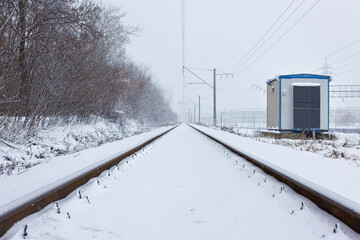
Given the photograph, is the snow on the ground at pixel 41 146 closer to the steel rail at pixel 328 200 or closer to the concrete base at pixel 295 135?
the steel rail at pixel 328 200

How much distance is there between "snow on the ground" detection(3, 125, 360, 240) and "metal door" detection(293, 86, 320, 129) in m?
15.7

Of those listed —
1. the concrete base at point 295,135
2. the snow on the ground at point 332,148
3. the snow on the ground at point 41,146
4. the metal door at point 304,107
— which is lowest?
the concrete base at point 295,135

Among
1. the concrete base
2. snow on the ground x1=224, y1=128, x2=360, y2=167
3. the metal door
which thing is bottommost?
the concrete base

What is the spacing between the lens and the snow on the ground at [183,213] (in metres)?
1.80

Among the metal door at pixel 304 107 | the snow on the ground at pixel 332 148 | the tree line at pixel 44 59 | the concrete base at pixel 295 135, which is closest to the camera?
the tree line at pixel 44 59

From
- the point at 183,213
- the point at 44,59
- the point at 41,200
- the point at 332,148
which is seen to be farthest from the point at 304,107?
the point at 41,200

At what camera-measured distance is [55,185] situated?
8.81 feet

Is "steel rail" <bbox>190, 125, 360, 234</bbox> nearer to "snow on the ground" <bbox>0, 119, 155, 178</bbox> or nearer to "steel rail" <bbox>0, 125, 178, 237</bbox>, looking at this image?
"steel rail" <bbox>0, 125, 178, 237</bbox>

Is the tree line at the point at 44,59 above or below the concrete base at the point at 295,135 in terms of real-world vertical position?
above

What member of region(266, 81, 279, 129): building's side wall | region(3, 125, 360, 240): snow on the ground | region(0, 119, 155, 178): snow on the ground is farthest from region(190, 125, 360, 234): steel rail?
region(266, 81, 279, 129): building's side wall

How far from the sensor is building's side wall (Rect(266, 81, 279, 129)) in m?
17.8

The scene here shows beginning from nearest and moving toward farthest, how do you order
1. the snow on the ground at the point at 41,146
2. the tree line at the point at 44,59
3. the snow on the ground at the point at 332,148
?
the snow on the ground at the point at 41,146, the tree line at the point at 44,59, the snow on the ground at the point at 332,148

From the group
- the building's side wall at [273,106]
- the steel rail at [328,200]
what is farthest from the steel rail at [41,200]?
the building's side wall at [273,106]

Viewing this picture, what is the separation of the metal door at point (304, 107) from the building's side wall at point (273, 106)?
1.26 m
